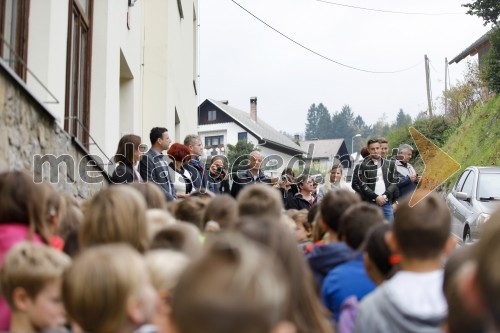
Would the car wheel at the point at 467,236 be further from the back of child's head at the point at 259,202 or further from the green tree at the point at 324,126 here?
the green tree at the point at 324,126

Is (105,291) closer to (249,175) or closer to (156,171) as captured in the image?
(156,171)

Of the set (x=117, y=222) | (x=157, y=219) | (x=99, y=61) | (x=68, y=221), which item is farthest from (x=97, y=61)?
(x=117, y=222)

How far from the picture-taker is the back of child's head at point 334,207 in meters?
4.45

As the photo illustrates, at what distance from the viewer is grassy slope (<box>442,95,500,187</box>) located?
2084cm

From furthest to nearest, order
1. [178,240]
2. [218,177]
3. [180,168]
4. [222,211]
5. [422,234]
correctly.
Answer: [218,177], [180,168], [222,211], [178,240], [422,234]

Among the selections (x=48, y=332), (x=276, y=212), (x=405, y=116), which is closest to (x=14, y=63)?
(x=276, y=212)

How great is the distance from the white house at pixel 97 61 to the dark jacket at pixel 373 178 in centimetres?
392

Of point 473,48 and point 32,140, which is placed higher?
point 473,48

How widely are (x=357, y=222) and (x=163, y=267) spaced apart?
1.58 m

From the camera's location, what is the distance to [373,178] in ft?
30.6

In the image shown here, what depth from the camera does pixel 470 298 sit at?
5.40ft

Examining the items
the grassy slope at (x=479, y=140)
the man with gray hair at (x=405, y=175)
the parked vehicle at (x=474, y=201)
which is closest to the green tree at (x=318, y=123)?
the grassy slope at (x=479, y=140)

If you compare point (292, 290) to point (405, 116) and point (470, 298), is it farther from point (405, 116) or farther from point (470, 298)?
point (405, 116)

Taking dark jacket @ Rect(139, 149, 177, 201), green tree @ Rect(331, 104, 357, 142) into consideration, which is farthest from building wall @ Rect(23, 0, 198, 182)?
green tree @ Rect(331, 104, 357, 142)
